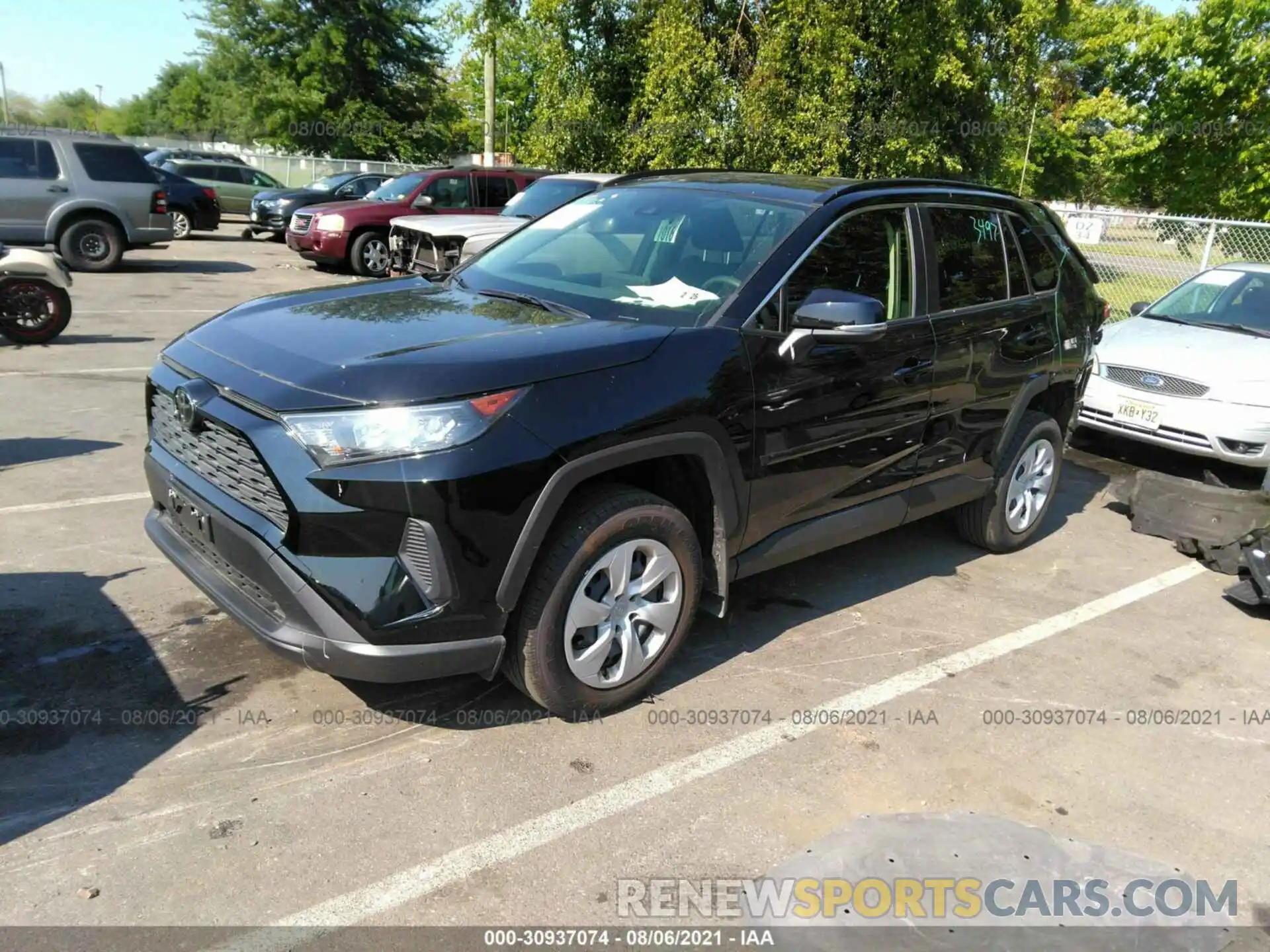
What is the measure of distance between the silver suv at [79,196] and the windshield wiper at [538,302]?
12.6m

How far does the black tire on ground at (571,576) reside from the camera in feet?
10.7

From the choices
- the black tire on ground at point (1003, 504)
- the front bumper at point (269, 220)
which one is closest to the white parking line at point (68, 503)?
the black tire on ground at point (1003, 504)

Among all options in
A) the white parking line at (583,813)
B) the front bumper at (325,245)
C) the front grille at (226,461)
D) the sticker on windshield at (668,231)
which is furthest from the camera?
the front bumper at (325,245)

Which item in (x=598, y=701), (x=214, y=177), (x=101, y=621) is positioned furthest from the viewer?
(x=214, y=177)

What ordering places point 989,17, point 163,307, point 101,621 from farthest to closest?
point 989,17, point 163,307, point 101,621

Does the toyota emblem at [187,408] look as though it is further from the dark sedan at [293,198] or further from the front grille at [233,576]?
the dark sedan at [293,198]

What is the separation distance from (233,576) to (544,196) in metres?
9.99

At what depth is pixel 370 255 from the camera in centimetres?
1545

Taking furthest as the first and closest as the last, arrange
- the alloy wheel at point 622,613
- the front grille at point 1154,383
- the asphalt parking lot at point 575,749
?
the front grille at point 1154,383, the alloy wheel at point 622,613, the asphalt parking lot at point 575,749

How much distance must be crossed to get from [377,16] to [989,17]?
2867 centimetres

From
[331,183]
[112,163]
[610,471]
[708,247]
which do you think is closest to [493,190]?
[112,163]

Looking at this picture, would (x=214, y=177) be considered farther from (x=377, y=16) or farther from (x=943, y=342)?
(x=943, y=342)

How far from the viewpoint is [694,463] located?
11.9ft

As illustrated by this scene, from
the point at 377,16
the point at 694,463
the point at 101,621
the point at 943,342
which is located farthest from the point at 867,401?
the point at 377,16
